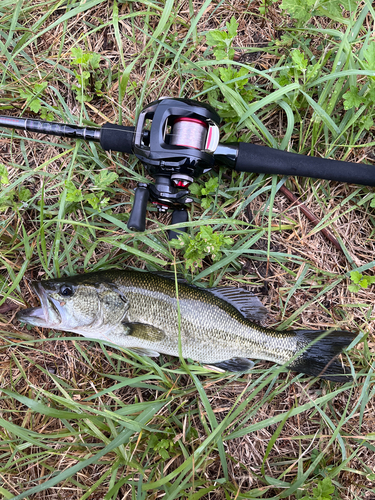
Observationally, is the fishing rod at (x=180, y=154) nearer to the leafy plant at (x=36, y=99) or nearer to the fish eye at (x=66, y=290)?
the leafy plant at (x=36, y=99)

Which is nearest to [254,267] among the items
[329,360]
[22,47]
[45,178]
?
[329,360]

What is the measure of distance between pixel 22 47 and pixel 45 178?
1198mm

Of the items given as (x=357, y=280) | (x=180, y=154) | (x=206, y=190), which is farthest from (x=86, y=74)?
(x=357, y=280)

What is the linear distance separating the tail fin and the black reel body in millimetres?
1609

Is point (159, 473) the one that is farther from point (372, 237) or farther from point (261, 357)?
point (372, 237)

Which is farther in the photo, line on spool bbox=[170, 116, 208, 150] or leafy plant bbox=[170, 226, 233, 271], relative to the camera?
leafy plant bbox=[170, 226, 233, 271]

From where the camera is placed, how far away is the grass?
279 cm

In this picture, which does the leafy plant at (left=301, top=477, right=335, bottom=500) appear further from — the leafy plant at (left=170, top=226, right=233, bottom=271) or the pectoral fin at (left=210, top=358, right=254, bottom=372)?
the leafy plant at (left=170, top=226, right=233, bottom=271)

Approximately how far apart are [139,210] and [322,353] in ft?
6.31

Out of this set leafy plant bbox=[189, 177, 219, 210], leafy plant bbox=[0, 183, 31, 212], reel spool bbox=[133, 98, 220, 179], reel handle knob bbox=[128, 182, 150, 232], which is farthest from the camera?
leafy plant bbox=[0, 183, 31, 212]

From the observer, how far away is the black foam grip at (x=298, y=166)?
8.91ft

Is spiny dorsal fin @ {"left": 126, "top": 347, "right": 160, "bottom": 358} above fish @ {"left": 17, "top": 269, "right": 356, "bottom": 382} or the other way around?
the other way around

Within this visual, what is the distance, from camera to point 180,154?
2430 mm

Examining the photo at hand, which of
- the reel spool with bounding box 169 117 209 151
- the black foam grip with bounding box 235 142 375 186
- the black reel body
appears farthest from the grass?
the reel spool with bounding box 169 117 209 151
